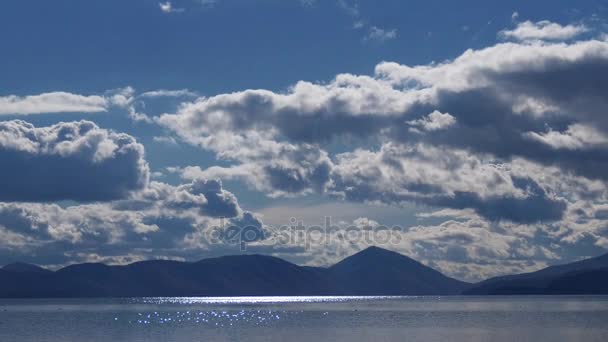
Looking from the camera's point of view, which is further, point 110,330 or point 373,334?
point 110,330

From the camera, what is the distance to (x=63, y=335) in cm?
13025

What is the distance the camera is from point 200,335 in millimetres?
130125

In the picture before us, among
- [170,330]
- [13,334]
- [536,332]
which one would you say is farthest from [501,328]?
[13,334]

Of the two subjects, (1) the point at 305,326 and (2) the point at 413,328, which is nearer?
(2) the point at 413,328

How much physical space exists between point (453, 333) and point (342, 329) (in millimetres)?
23384

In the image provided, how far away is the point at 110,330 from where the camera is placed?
481ft

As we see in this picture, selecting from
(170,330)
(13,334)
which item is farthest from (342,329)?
(13,334)

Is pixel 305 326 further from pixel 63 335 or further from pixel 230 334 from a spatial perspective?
pixel 63 335

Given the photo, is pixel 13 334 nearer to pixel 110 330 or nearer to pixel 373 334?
pixel 110 330

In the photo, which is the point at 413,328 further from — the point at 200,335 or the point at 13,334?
the point at 13,334

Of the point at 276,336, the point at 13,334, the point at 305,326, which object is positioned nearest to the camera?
the point at 276,336

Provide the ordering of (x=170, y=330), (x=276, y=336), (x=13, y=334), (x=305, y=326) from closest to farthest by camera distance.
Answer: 1. (x=276, y=336)
2. (x=13, y=334)
3. (x=170, y=330)
4. (x=305, y=326)

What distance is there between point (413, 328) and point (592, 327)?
3209cm

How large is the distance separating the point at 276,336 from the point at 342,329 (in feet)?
69.6
